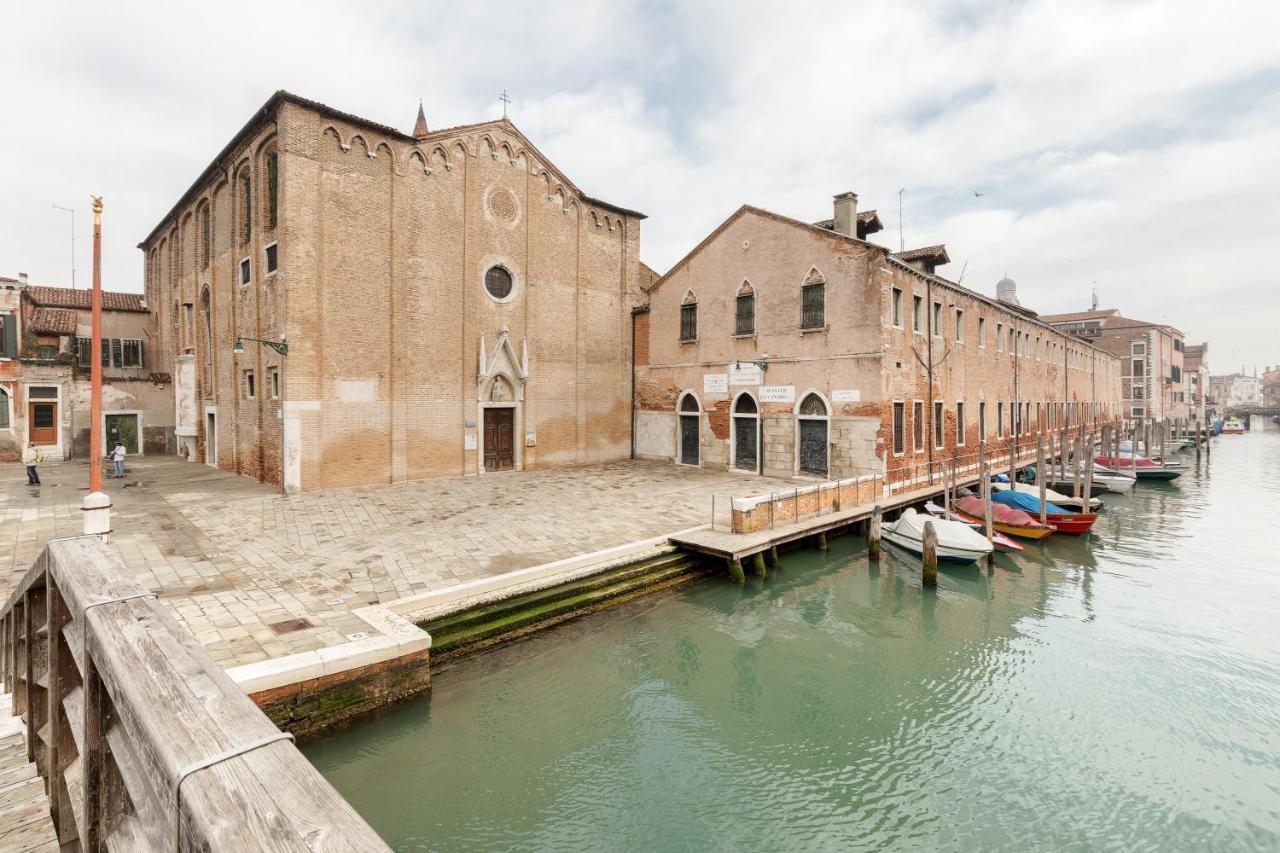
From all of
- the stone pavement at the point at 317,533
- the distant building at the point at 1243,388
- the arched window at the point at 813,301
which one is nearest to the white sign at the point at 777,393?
the arched window at the point at 813,301

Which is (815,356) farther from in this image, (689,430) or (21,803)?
(21,803)

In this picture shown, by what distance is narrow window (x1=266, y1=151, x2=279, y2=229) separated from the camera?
606 inches

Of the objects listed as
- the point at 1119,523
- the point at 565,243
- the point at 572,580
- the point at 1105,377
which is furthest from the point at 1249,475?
the point at 572,580

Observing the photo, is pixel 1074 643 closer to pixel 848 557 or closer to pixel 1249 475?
pixel 848 557

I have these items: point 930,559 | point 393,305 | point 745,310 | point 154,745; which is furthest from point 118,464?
point 930,559

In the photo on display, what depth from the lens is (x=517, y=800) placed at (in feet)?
17.2

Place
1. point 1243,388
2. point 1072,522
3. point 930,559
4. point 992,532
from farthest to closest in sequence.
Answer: point 1243,388 → point 1072,522 → point 992,532 → point 930,559

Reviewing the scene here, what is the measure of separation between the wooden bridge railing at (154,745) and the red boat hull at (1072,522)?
17.6m

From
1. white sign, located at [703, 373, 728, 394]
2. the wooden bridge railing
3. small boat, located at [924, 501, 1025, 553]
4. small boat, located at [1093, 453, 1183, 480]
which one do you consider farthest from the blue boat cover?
the wooden bridge railing

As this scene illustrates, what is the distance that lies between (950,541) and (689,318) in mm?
11617

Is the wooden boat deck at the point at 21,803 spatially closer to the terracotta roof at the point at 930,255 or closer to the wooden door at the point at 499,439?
the wooden door at the point at 499,439

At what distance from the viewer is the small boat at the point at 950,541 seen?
12109mm

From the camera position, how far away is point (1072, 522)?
14984mm

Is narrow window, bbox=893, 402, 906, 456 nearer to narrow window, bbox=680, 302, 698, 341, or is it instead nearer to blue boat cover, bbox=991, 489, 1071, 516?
blue boat cover, bbox=991, 489, 1071, 516
